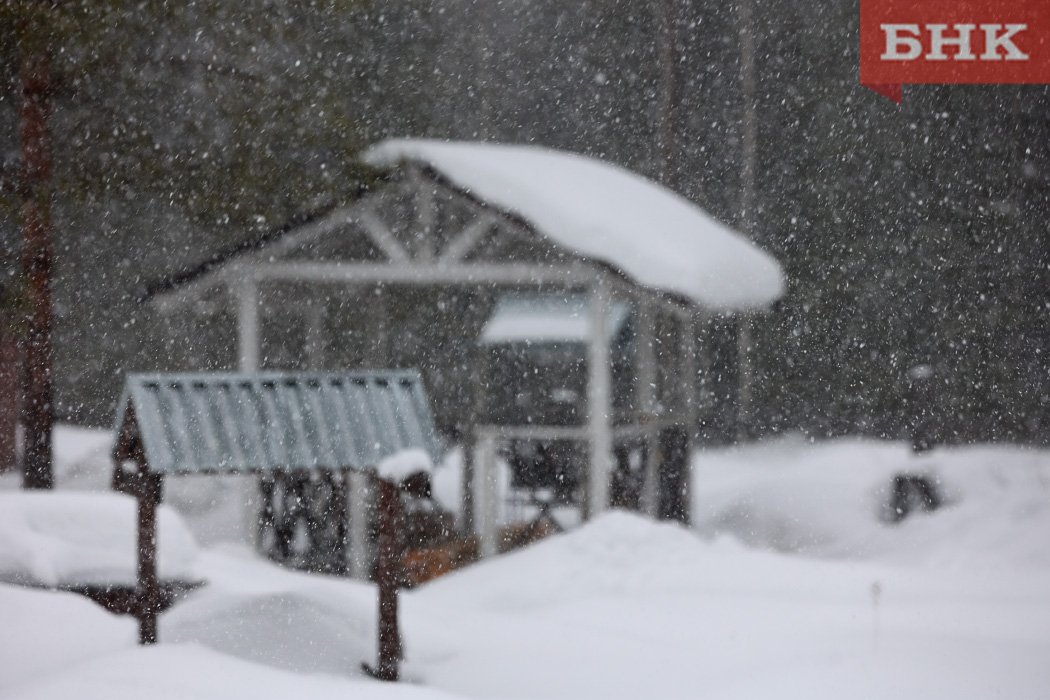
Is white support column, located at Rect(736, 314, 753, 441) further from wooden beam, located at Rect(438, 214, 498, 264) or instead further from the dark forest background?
wooden beam, located at Rect(438, 214, 498, 264)

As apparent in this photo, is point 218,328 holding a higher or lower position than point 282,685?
higher

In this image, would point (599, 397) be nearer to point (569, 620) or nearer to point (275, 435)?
point (569, 620)

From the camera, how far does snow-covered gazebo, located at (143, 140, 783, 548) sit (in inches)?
397

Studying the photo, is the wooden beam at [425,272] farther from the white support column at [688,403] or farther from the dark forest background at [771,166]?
the white support column at [688,403]

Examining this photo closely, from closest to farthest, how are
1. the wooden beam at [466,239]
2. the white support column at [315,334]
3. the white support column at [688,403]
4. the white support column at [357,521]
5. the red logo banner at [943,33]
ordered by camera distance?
the red logo banner at [943,33]
the wooden beam at [466,239]
the white support column at [357,521]
the white support column at [315,334]
the white support column at [688,403]

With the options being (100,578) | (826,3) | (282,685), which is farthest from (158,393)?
(826,3)

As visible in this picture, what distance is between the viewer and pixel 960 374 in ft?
60.1

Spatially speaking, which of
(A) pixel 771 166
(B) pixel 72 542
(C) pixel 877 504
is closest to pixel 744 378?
(A) pixel 771 166

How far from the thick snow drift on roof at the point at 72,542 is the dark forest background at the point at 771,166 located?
445cm

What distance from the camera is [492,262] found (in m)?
11.3

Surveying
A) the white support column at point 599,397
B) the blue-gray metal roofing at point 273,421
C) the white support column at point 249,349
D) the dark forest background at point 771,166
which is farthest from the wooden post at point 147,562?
the dark forest background at point 771,166

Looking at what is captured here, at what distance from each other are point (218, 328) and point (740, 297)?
9994 millimetres

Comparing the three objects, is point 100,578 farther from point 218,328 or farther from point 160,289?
→ point 218,328

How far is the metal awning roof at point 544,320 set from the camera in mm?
13836
